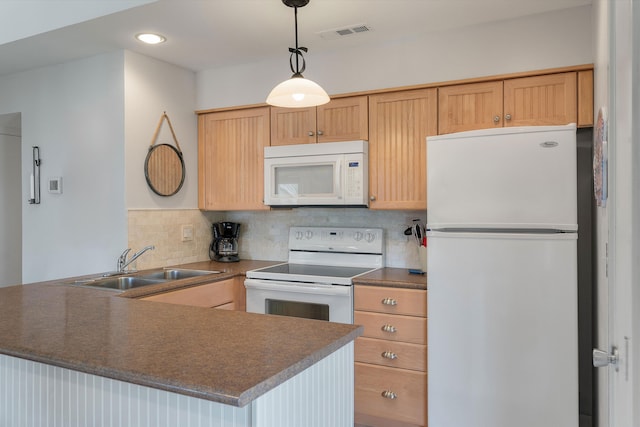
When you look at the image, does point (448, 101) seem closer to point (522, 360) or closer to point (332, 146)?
point (332, 146)

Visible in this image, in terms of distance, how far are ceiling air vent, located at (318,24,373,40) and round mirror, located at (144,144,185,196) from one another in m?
1.39

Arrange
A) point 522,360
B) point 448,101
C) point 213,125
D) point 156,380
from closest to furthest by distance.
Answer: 1. point 156,380
2. point 522,360
3. point 448,101
4. point 213,125

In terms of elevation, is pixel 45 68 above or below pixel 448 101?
above

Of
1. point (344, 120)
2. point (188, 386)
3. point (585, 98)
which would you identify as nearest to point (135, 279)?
point (344, 120)

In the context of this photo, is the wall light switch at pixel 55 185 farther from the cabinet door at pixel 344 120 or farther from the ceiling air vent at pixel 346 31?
the ceiling air vent at pixel 346 31

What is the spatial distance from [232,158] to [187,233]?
0.67 meters

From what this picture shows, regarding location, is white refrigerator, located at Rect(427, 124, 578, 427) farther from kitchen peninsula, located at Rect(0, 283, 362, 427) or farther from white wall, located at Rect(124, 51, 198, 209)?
white wall, located at Rect(124, 51, 198, 209)

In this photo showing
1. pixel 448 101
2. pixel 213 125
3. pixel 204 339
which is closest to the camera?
pixel 204 339

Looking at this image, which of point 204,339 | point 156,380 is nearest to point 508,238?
point 204,339

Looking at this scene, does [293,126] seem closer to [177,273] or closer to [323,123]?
[323,123]

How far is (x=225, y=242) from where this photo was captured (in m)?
3.69

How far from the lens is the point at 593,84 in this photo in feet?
8.01

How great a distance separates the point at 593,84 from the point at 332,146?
1519mm

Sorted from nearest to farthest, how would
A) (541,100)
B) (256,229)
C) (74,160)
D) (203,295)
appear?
(541,100)
(203,295)
(74,160)
(256,229)
